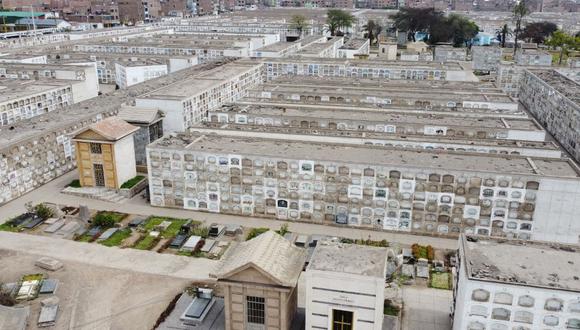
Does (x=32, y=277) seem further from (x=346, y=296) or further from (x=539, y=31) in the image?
(x=539, y=31)

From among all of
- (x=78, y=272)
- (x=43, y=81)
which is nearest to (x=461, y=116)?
(x=78, y=272)

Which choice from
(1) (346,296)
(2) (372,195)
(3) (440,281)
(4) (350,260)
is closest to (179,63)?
(2) (372,195)

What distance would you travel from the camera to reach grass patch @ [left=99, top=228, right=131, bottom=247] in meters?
40.6

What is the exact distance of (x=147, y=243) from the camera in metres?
40.5

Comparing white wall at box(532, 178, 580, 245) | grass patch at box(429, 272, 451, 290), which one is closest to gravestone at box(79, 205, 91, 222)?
grass patch at box(429, 272, 451, 290)

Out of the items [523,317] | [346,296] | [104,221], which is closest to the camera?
[523,317]

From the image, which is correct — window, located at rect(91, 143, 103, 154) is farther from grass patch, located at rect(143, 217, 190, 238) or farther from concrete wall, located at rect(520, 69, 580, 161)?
concrete wall, located at rect(520, 69, 580, 161)

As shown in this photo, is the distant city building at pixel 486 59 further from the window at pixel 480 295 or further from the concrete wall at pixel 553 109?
the window at pixel 480 295

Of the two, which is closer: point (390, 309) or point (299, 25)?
point (390, 309)

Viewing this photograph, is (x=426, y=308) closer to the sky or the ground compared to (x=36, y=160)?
closer to the ground

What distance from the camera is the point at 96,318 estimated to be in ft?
104

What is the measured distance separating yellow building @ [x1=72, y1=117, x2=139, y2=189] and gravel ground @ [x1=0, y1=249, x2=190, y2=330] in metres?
12.9

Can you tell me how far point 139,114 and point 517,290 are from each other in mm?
42982

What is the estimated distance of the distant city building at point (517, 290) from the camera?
25219mm
